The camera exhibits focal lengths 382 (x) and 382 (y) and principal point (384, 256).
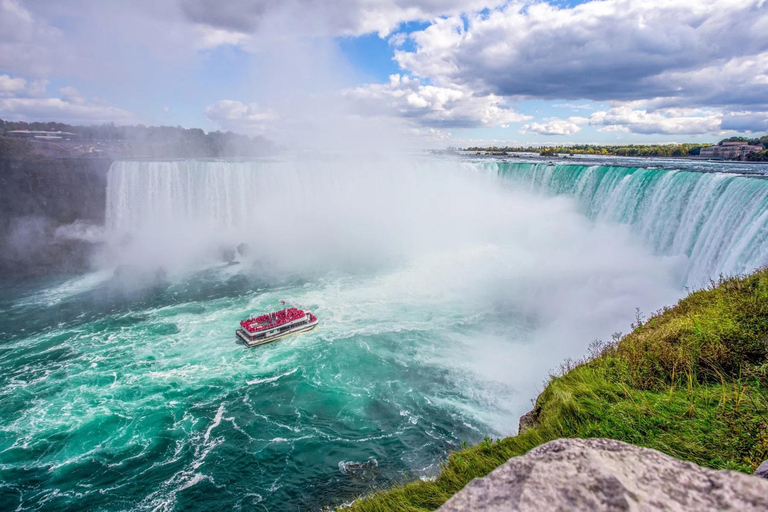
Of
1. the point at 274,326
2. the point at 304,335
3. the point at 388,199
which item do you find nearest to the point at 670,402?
the point at 304,335

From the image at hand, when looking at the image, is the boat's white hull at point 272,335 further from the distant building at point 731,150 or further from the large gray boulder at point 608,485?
the distant building at point 731,150

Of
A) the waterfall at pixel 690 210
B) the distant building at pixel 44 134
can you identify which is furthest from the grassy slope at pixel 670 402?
the distant building at pixel 44 134

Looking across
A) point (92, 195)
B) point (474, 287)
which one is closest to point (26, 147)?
point (92, 195)

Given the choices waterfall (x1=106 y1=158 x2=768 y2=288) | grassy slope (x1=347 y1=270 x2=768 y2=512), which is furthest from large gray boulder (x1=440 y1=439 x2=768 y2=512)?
waterfall (x1=106 y1=158 x2=768 y2=288)

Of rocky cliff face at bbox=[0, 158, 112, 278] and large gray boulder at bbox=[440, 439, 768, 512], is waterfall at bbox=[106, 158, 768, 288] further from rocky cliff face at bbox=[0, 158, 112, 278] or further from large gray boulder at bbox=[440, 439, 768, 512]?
large gray boulder at bbox=[440, 439, 768, 512]

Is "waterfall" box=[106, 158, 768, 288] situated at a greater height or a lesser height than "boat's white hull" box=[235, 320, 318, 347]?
greater
